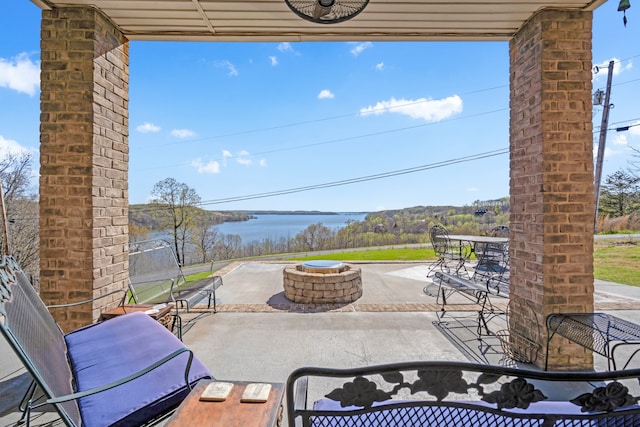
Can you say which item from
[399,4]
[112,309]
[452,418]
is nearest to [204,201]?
[112,309]

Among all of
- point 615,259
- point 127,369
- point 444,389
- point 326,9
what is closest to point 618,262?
point 615,259

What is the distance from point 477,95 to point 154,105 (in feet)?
49.9

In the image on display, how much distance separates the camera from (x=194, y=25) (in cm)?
286

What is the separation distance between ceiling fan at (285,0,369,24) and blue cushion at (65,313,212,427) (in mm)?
2486

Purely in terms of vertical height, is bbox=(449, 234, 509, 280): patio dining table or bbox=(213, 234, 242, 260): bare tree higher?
bbox=(449, 234, 509, 280): patio dining table

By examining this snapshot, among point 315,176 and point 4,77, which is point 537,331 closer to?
point 4,77

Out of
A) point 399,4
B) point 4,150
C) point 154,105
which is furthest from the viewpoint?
point 154,105

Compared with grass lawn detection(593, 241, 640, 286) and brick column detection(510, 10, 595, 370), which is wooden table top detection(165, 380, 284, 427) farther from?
grass lawn detection(593, 241, 640, 286)

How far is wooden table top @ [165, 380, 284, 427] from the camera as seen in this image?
1.09 m

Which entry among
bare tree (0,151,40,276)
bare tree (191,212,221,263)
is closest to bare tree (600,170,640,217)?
bare tree (191,212,221,263)

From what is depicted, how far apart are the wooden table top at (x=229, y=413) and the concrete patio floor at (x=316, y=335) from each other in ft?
4.46

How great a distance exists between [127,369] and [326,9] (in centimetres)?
262

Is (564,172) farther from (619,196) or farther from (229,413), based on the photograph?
(619,196)

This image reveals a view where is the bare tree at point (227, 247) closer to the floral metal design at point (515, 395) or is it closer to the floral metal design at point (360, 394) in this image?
the floral metal design at point (360, 394)
